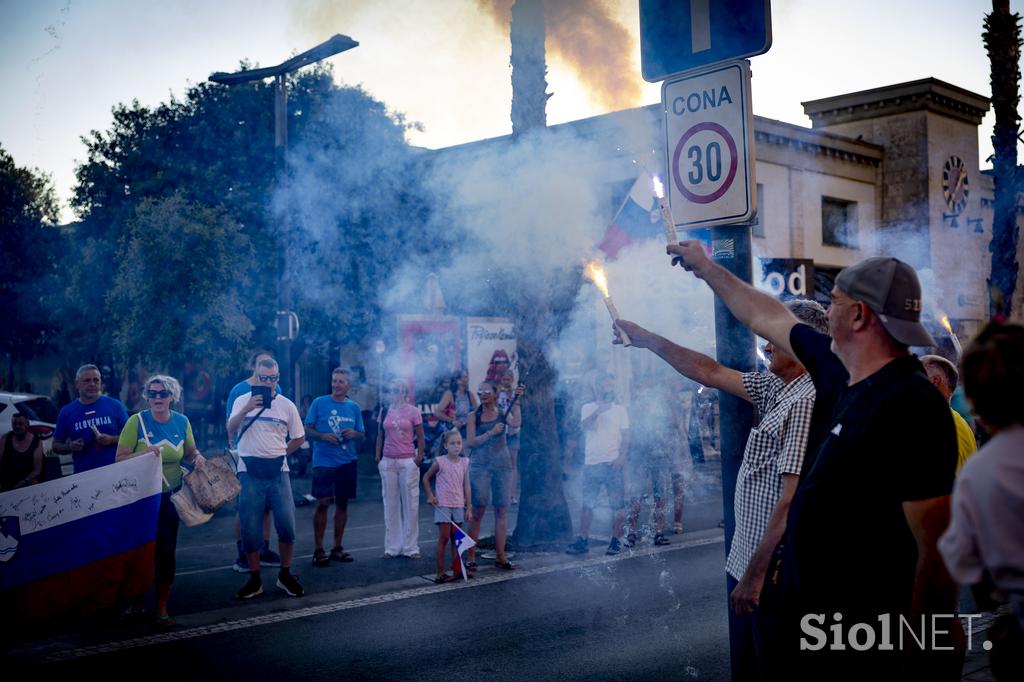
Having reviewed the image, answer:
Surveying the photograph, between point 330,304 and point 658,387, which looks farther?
point 330,304

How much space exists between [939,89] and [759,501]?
23431 millimetres

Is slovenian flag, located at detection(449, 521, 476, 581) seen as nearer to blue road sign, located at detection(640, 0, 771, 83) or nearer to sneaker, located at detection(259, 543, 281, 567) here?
sneaker, located at detection(259, 543, 281, 567)

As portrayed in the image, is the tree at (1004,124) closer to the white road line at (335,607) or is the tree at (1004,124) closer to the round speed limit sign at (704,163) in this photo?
the white road line at (335,607)

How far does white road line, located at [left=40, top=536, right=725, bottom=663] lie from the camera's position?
5816 millimetres

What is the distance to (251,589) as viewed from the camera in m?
7.07

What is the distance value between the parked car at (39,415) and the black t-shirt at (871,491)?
1262 centimetres

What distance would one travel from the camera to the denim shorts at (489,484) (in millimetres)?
8453

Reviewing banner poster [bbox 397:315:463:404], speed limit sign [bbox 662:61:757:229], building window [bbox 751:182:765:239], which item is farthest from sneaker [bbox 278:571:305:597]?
building window [bbox 751:182:765:239]

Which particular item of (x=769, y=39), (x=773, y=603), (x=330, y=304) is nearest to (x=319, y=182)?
(x=330, y=304)

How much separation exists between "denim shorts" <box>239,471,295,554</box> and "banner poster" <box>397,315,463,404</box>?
268 inches

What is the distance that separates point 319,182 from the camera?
1441 centimetres

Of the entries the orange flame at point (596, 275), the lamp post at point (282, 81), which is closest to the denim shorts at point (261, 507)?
the orange flame at point (596, 275)

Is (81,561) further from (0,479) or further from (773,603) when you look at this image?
(773,603)

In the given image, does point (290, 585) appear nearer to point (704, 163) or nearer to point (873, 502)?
point (704, 163)
